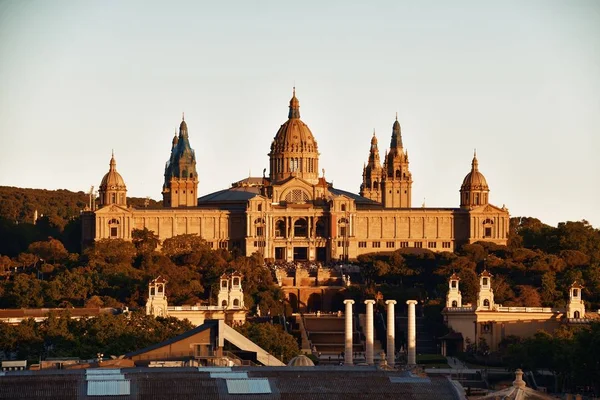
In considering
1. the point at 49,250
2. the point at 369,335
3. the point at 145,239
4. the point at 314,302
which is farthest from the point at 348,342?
the point at 145,239

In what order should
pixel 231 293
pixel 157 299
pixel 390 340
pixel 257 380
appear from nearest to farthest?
1. pixel 257 380
2. pixel 390 340
3. pixel 157 299
4. pixel 231 293

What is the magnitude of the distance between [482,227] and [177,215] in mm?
24182

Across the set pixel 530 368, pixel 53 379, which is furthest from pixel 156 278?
pixel 53 379

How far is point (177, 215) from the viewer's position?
194 metres

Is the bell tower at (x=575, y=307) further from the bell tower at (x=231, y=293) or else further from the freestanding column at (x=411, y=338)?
the freestanding column at (x=411, y=338)

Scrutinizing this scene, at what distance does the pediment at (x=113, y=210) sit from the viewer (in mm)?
189750

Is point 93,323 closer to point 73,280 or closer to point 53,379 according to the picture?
point 73,280

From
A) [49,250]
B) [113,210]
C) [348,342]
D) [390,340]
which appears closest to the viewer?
[348,342]

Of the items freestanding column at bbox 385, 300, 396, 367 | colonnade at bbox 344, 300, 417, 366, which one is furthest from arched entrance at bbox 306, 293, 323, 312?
freestanding column at bbox 385, 300, 396, 367

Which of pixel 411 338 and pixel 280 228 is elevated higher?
pixel 280 228

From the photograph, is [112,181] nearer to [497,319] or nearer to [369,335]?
[497,319]

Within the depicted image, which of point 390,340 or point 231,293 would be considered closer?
point 390,340

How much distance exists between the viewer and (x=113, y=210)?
19025 cm

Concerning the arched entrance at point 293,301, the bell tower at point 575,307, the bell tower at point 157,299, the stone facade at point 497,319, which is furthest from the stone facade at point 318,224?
the bell tower at point 575,307
